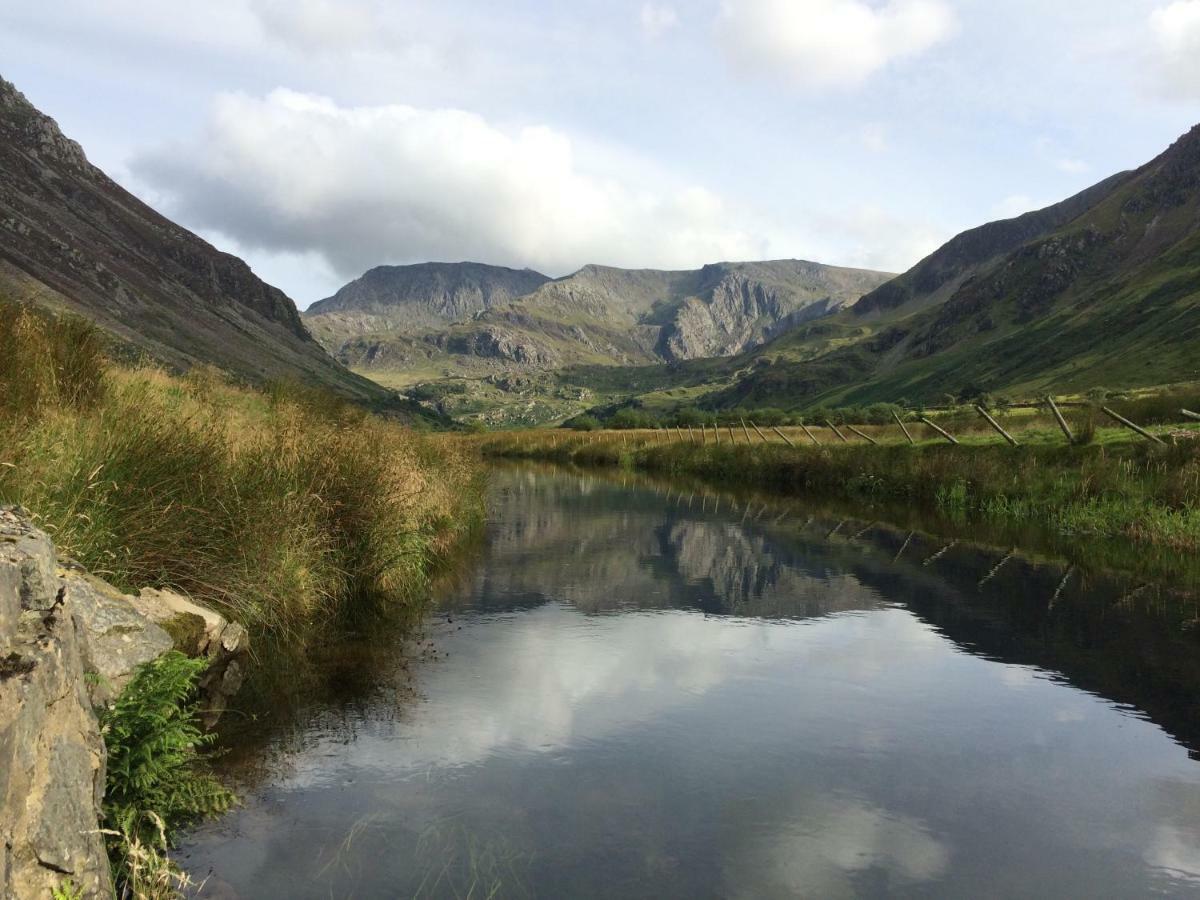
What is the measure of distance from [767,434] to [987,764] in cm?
5497

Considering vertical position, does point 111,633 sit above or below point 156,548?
below

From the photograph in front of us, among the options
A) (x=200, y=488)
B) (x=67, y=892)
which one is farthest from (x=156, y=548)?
(x=67, y=892)

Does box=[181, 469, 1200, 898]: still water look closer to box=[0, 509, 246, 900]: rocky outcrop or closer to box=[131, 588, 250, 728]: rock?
box=[131, 588, 250, 728]: rock

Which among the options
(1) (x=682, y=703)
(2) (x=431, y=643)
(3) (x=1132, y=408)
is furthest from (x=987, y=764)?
(3) (x=1132, y=408)

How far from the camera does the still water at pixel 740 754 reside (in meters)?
8.42

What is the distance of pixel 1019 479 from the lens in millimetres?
34156

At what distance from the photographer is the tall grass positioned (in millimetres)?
10531

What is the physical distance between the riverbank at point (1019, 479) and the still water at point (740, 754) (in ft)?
24.5

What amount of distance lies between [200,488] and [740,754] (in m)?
9.49

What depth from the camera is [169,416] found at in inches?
587

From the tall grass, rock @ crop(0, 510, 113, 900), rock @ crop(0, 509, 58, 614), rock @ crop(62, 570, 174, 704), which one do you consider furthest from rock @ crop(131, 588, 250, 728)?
rock @ crop(0, 509, 58, 614)

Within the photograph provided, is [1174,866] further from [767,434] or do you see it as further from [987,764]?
[767,434]

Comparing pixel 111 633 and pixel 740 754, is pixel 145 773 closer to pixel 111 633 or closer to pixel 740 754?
pixel 111 633

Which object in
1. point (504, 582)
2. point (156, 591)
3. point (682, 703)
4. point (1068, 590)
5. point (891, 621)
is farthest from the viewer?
point (504, 582)
